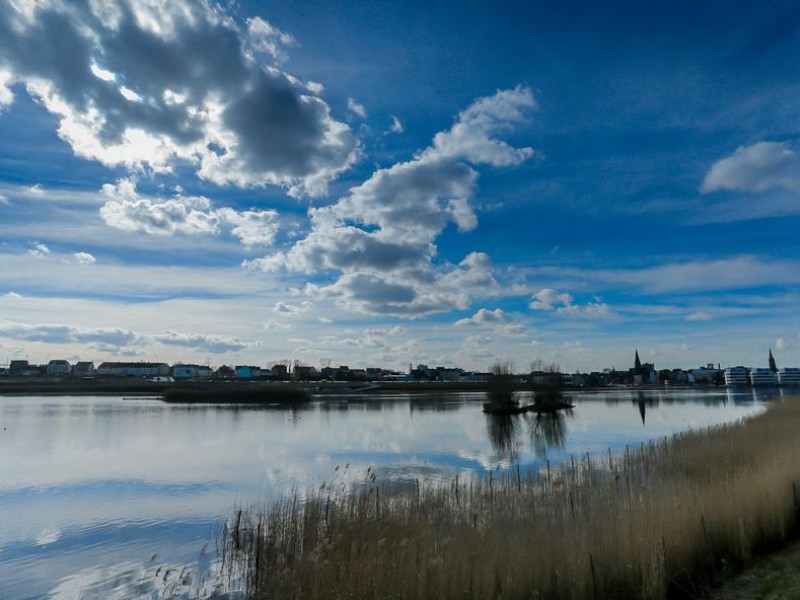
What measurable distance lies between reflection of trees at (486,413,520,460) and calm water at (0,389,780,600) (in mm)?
162

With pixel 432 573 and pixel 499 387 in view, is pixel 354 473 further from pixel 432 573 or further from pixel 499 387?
pixel 499 387

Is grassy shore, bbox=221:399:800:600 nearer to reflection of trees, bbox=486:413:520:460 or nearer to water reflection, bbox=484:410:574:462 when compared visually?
water reflection, bbox=484:410:574:462

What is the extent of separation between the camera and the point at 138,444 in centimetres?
3078

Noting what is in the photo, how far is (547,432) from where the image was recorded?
39469mm

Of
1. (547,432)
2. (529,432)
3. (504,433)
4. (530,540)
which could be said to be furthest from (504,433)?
(530,540)

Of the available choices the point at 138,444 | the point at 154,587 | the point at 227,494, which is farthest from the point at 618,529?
the point at 138,444

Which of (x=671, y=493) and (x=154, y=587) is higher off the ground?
(x=671, y=493)

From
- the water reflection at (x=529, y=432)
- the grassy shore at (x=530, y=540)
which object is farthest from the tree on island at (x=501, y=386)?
the grassy shore at (x=530, y=540)

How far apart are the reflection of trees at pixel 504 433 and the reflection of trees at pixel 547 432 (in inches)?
49.3

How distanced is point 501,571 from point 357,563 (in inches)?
81.2

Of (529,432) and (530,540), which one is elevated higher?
(530,540)

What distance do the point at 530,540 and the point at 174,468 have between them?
19.6 meters

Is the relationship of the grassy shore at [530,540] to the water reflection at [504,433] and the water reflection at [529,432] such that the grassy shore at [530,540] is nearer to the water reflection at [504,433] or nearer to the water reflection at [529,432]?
the water reflection at [529,432]

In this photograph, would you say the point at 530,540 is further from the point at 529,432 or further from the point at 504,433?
the point at 529,432
